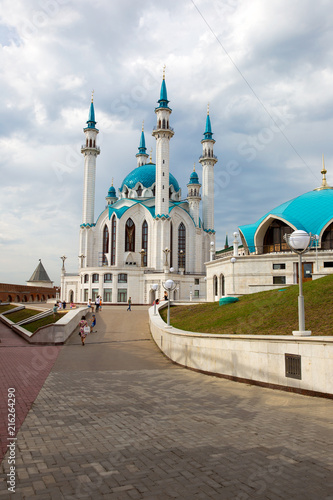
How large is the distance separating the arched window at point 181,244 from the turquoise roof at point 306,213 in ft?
73.9

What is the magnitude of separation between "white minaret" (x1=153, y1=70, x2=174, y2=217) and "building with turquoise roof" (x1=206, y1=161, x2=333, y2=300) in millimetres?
18668

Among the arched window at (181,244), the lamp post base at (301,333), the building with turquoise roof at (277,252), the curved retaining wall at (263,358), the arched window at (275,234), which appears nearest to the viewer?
the curved retaining wall at (263,358)

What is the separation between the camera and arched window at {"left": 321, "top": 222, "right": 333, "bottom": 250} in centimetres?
3494

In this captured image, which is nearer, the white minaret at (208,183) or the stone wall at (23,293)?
the stone wall at (23,293)

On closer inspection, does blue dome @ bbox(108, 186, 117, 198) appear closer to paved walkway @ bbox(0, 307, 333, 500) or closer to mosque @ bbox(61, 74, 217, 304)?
mosque @ bbox(61, 74, 217, 304)

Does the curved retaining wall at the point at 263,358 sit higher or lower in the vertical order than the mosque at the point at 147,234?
lower

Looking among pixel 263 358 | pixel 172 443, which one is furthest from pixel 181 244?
pixel 172 443

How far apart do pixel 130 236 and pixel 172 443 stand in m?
56.0

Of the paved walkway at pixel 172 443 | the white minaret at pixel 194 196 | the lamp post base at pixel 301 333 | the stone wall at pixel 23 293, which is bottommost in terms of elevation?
the paved walkway at pixel 172 443

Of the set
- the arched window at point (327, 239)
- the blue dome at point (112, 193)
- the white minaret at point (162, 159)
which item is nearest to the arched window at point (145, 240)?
the white minaret at point (162, 159)

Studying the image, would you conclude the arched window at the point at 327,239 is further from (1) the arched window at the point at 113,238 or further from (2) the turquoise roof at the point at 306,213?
(1) the arched window at the point at 113,238

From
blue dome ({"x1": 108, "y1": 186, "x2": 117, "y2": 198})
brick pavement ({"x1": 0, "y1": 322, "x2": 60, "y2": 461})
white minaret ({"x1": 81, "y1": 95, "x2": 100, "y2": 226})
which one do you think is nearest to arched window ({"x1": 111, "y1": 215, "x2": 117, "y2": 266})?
white minaret ({"x1": 81, "y1": 95, "x2": 100, "y2": 226})

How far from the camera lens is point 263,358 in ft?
30.2

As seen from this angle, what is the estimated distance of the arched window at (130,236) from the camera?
199 feet
